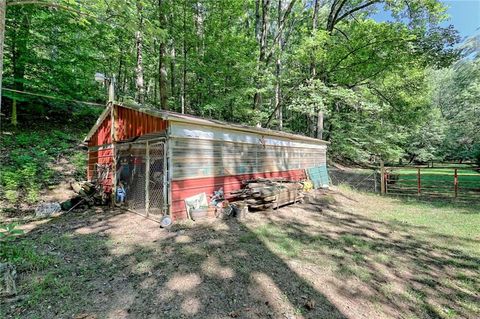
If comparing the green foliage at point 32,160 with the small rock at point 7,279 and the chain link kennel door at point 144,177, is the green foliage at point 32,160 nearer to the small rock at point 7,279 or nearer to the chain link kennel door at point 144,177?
the chain link kennel door at point 144,177

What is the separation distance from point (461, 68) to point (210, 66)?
2462cm

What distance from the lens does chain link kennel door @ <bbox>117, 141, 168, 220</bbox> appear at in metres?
6.95

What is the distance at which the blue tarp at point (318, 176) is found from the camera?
13.8 m

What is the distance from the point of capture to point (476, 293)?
368 cm

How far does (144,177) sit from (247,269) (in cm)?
514

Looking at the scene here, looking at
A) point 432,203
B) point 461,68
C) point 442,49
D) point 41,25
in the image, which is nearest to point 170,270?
point 432,203

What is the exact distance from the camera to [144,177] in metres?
7.89

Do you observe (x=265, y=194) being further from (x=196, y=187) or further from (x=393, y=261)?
(x=393, y=261)

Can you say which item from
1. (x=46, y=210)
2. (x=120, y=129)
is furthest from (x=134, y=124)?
(x=46, y=210)

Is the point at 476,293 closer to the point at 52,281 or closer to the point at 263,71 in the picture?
the point at 52,281

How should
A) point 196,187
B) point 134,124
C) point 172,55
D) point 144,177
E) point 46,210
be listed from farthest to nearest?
point 172,55
point 134,124
point 144,177
point 46,210
point 196,187

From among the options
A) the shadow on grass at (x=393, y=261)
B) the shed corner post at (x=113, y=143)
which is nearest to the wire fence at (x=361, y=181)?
the shadow on grass at (x=393, y=261)

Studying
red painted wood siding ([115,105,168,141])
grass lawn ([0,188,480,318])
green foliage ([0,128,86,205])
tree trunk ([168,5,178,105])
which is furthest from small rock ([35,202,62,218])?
tree trunk ([168,5,178,105])

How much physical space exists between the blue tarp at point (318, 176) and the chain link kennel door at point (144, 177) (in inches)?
356
